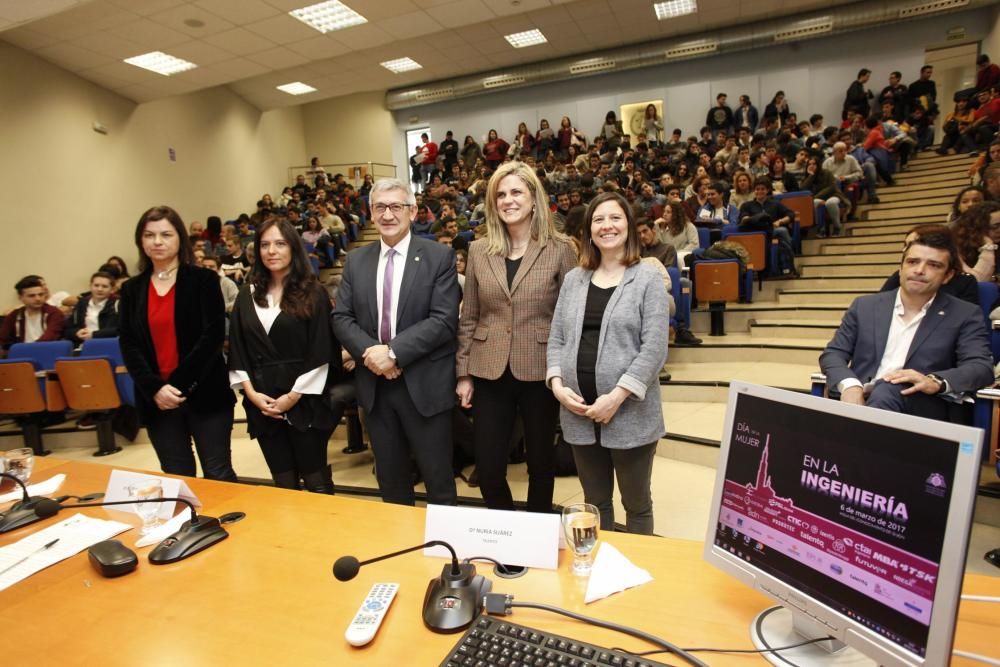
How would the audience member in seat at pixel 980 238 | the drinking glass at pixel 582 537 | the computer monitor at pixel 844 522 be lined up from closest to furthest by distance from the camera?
the computer monitor at pixel 844 522 < the drinking glass at pixel 582 537 < the audience member in seat at pixel 980 238

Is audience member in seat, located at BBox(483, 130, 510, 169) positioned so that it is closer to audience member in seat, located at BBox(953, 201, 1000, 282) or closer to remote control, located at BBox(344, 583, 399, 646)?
audience member in seat, located at BBox(953, 201, 1000, 282)

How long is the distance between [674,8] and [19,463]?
10.6 meters

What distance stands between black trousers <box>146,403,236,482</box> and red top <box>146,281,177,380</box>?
0.17 m

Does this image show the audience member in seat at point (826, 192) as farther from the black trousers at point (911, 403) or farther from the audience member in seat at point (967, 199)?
the black trousers at point (911, 403)

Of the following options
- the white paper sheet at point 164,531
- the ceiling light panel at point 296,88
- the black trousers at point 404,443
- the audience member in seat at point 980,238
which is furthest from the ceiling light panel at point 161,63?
the audience member in seat at point 980,238

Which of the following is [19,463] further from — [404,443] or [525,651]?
[525,651]

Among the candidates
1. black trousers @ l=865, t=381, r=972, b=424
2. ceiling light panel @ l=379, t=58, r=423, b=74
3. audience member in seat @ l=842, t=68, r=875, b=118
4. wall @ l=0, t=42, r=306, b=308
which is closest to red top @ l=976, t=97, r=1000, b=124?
audience member in seat @ l=842, t=68, r=875, b=118

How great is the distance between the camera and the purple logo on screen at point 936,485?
2.34ft

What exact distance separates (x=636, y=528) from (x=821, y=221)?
5.99m

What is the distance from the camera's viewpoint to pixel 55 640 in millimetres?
1005

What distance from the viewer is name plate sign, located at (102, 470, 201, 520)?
4.69ft

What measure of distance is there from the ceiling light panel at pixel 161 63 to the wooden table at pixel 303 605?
806 centimetres

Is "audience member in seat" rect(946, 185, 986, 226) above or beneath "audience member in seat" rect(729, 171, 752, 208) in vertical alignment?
beneath

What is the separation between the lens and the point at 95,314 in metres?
4.81
